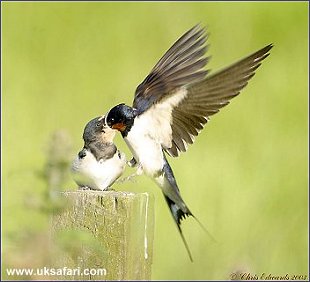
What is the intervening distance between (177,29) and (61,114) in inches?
33.5

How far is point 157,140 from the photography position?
9.50ft

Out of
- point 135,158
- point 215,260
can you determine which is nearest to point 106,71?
point 215,260

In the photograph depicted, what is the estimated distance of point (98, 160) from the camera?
2.89 metres

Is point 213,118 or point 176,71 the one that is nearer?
point 176,71

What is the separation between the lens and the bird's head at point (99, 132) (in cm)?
290

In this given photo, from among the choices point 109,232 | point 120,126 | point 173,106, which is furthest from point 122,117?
point 109,232

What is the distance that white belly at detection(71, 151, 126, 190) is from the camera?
285cm

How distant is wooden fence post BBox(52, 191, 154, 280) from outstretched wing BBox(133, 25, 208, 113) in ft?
2.23

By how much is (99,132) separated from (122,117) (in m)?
0.11
